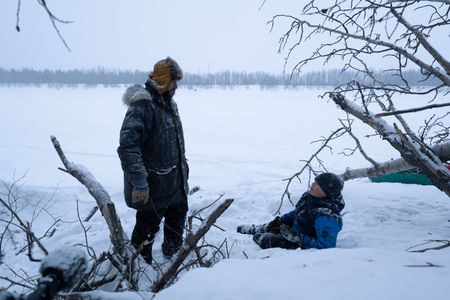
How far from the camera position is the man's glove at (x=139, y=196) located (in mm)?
2631

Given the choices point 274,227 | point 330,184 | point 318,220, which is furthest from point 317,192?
point 274,227

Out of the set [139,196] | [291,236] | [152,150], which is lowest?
[291,236]

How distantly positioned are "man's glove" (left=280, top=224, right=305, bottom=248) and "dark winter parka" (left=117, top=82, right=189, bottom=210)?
3.60 ft

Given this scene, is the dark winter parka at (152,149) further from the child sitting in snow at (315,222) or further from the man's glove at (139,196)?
the child sitting in snow at (315,222)

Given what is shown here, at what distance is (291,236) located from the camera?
3.31 m

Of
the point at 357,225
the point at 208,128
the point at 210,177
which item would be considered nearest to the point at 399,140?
the point at 357,225

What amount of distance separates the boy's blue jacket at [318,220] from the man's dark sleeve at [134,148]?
158 cm

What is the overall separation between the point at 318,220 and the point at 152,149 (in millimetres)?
1612

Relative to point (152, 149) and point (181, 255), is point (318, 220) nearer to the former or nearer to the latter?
point (181, 255)

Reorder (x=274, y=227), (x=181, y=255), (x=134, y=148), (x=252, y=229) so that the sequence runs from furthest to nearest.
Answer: (x=252, y=229) → (x=274, y=227) → (x=134, y=148) → (x=181, y=255)

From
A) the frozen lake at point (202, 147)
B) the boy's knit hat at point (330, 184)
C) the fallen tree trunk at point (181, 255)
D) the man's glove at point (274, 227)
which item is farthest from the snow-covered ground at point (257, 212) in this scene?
the boy's knit hat at point (330, 184)

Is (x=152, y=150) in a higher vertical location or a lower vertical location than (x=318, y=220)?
higher

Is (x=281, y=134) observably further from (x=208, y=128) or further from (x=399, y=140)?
(x=399, y=140)

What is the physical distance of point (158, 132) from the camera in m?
2.81
